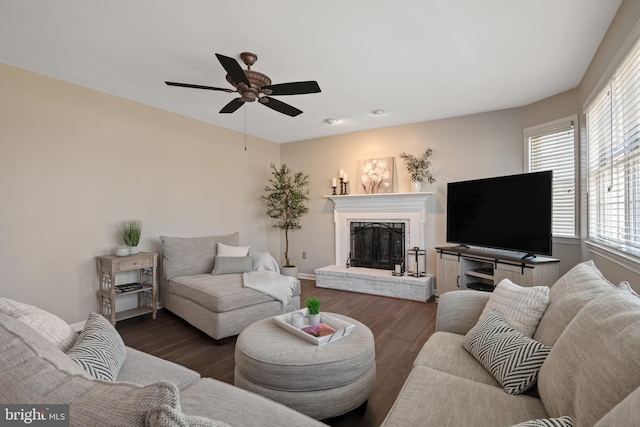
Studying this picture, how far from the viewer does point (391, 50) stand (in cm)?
260

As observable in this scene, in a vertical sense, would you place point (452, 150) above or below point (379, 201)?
above

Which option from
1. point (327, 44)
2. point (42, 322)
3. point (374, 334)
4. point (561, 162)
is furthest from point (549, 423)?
point (561, 162)

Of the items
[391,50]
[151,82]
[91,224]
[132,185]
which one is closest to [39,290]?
[91,224]

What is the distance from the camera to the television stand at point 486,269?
3143 mm

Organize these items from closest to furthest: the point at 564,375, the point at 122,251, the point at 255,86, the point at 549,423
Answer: the point at 549,423
the point at 564,375
the point at 255,86
the point at 122,251

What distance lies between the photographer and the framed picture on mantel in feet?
16.1

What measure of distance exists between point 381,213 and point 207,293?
3.00m

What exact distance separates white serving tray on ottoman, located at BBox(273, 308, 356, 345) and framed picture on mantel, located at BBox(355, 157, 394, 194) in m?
3.04

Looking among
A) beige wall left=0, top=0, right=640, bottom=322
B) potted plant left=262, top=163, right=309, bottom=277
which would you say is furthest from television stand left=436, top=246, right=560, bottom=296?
potted plant left=262, top=163, right=309, bottom=277

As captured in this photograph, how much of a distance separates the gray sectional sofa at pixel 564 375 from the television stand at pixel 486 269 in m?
1.73

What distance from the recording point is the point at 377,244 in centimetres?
513

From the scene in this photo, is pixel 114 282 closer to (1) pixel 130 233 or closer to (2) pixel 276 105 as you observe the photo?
(1) pixel 130 233

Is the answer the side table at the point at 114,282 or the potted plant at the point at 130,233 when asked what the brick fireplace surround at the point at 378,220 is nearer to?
the side table at the point at 114,282

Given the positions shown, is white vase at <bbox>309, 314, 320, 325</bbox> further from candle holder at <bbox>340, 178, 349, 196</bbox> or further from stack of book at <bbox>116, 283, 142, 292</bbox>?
candle holder at <bbox>340, 178, 349, 196</bbox>
